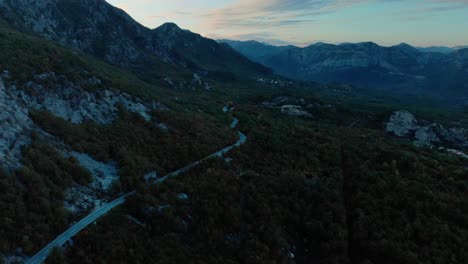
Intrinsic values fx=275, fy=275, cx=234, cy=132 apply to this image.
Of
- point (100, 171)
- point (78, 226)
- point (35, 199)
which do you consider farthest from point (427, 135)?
point (35, 199)

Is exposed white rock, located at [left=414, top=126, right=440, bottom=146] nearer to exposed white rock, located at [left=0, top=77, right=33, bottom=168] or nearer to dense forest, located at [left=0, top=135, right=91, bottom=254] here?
dense forest, located at [left=0, top=135, right=91, bottom=254]

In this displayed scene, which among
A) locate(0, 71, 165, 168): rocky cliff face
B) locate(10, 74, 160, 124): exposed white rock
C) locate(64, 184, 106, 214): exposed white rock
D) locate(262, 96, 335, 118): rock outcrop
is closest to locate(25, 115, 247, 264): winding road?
locate(64, 184, 106, 214): exposed white rock

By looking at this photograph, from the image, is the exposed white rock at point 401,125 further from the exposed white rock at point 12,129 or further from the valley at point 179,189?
the exposed white rock at point 12,129

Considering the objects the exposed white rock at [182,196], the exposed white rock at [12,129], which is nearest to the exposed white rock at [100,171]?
the exposed white rock at [12,129]

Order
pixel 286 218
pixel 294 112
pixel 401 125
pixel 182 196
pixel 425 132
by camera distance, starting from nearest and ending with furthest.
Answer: pixel 182 196 → pixel 286 218 → pixel 425 132 → pixel 401 125 → pixel 294 112

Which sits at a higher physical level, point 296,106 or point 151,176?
point 151,176

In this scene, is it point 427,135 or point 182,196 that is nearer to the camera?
point 182,196

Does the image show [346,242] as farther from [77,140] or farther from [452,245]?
[77,140]

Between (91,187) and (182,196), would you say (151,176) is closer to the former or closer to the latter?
(182,196)
